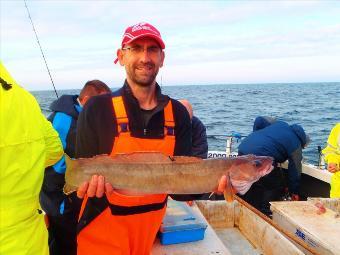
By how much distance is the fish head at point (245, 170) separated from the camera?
3.70 m

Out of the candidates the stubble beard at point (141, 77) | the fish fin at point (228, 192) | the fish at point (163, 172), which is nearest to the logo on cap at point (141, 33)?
the stubble beard at point (141, 77)

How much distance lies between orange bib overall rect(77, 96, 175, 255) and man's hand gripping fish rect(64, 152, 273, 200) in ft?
0.72

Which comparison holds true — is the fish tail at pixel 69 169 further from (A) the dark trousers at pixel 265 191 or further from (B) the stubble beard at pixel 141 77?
(A) the dark trousers at pixel 265 191

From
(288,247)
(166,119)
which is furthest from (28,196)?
(288,247)

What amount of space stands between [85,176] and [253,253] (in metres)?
3.53

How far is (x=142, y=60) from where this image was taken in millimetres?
3709

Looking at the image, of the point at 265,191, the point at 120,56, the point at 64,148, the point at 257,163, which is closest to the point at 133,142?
the point at 120,56

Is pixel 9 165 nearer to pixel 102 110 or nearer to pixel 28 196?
pixel 28 196

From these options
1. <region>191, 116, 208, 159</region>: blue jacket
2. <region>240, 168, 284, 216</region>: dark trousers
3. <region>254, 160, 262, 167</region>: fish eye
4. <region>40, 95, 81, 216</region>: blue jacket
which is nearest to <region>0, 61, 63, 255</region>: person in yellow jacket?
<region>40, 95, 81, 216</region>: blue jacket

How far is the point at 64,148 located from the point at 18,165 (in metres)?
2.46

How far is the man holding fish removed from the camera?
3662 millimetres

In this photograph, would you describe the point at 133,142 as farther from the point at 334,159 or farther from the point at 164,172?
the point at 334,159

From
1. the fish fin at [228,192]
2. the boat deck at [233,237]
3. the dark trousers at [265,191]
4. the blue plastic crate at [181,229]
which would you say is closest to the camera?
the fish fin at [228,192]

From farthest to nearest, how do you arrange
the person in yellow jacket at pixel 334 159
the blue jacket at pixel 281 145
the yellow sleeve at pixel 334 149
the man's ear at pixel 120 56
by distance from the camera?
the blue jacket at pixel 281 145, the yellow sleeve at pixel 334 149, the person in yellow jacket at pixel 334 159, the man's ear at pixel 120 56
